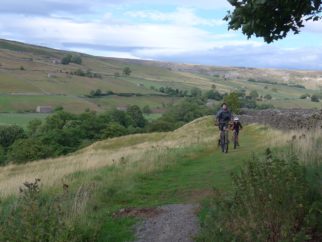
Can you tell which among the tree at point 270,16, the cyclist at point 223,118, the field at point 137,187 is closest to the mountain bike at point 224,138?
the cyclist at point 223,118

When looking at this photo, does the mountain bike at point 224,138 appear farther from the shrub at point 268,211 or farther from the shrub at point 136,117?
→ the shrub at point 136,117

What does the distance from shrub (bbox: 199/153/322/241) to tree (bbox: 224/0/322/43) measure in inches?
109

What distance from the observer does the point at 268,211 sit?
20.4ft

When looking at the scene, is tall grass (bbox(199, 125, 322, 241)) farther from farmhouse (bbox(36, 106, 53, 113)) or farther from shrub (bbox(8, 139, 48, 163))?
farmhouse (bbox(36, 106, 53, 113))

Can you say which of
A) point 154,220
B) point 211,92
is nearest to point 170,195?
point 154,220

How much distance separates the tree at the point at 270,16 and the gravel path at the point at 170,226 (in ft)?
10.8

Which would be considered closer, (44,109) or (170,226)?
(170,226)

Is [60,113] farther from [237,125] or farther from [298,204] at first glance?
[298,204]

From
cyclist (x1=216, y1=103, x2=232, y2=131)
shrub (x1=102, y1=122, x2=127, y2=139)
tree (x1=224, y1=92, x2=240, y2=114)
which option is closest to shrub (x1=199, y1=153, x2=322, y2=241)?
cyclist (x1=216, y1=103, x2=232, y2=131)

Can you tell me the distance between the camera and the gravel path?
25.5ft

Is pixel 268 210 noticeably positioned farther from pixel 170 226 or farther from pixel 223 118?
pixel 223 118

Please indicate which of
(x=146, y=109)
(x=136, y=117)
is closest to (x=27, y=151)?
(x=136, y=117)

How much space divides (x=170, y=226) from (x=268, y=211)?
2.43 m

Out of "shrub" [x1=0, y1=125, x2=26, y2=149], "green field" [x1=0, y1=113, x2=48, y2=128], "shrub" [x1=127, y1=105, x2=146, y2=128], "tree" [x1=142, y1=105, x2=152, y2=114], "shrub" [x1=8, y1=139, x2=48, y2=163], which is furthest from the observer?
"tree" [x1=142, y1=105, x2=152, y2=114]
